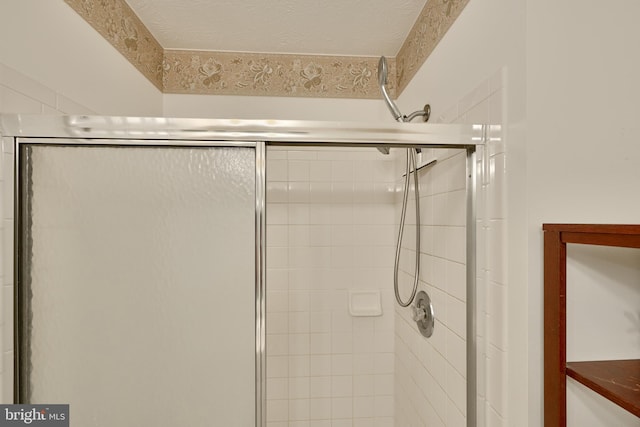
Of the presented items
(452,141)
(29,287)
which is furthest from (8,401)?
(452,141)

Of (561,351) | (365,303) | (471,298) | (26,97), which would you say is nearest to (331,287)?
(365,303)

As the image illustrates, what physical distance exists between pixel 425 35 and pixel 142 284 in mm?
1430

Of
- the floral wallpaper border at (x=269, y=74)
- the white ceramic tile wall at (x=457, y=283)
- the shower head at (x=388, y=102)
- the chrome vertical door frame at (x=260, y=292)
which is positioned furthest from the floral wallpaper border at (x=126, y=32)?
the white ceramic tile wall at (x=457, y=283)

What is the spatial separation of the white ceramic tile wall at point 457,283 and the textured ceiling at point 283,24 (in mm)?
612

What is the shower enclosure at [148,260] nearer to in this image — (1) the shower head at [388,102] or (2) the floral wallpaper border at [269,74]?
(1) the shower head at [388,102]

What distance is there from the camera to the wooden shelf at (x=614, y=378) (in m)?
0.61

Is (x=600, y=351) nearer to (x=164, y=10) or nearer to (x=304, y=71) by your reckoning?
(x=304, y=71)

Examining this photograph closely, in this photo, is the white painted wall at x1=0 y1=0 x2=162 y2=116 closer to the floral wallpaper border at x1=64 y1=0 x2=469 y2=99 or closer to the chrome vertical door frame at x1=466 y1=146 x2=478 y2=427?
the floral wallpaper border at x1=64 y1=0 x2=469 y2=99

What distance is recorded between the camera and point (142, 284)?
0.93m

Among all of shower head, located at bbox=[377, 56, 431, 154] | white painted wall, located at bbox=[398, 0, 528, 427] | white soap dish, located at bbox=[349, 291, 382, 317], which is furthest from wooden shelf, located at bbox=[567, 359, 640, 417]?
white soap dish, located at bbox=[349, 291, 382, 317]

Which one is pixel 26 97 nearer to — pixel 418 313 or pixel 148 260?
pixel 148 260

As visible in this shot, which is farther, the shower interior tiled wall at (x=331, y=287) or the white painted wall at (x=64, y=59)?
the shower interior tiled wall at (x=331, y=287)

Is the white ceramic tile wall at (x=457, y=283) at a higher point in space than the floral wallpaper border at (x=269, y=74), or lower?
lower

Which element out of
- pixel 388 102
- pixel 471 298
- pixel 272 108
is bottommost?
pixel 471 298
